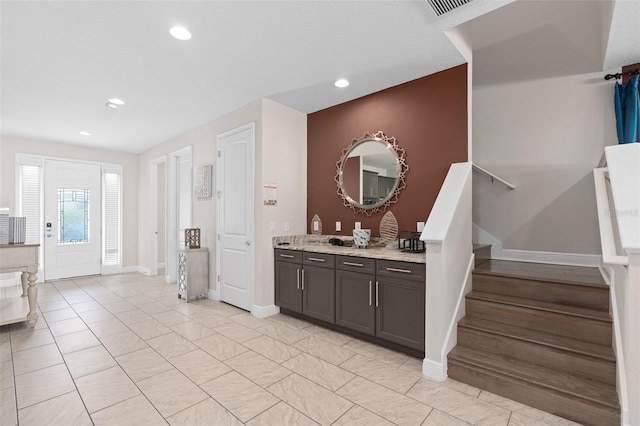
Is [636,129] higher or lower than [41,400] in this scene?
higher

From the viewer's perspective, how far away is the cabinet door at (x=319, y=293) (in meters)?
3.33

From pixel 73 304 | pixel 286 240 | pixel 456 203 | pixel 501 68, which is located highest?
pixel 501 68

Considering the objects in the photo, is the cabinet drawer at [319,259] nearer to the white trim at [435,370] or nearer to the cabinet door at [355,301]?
the cabinet door at [355,301]

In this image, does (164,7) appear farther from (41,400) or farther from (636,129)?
(636,129)

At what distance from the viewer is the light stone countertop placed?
2.78 meters

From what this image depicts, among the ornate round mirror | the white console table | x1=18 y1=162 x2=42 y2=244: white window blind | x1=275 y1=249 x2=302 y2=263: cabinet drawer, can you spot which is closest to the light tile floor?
the white console table

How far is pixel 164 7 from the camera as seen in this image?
2.14 metres

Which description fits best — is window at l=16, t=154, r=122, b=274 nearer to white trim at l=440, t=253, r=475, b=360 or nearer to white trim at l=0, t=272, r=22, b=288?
white trim at l=0, t=272, r=22, b=288

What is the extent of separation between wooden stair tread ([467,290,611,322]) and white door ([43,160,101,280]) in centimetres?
728

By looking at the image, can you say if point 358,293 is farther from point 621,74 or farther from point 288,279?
point 621,74

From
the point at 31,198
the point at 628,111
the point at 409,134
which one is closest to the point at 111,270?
the point at 31,198

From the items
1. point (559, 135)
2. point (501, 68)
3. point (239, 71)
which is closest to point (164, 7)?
point (239, 71)

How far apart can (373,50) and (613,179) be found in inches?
81.2

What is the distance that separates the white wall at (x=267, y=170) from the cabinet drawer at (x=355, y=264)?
44.9 inches
